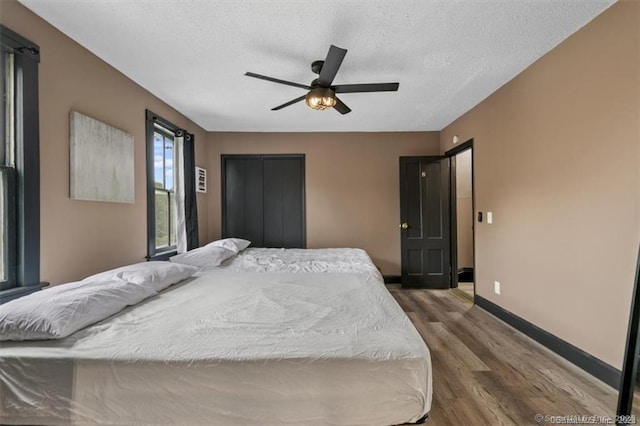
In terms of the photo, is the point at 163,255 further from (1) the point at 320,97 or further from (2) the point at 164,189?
(1) the point at 320,97

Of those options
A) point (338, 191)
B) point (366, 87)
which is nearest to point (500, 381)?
point (366, 87)

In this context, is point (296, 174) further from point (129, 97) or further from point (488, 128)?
point (488, 128)

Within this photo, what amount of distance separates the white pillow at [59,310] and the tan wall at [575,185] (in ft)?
10.6

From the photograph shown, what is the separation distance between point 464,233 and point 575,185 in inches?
131

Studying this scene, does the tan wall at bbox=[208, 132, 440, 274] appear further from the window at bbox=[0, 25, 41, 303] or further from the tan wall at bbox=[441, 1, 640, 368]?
the window at bbox=[0, 25, 41, 303]

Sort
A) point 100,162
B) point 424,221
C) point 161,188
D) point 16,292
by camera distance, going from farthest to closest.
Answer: point 424,221
point 161,188
point 100,162
point 16,292

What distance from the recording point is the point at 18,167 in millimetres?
1748

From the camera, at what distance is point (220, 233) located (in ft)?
15.7

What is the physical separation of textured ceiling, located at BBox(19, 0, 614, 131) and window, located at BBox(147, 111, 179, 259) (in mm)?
428

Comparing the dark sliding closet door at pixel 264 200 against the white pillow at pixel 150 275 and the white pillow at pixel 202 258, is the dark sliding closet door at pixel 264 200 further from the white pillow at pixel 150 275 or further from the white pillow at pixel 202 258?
the white pillow at pixel 150 275

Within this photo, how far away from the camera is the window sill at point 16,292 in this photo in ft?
5.26

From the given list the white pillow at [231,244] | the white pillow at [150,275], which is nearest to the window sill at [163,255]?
the white pillow at [231,244]

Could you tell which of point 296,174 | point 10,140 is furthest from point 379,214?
point 10,140

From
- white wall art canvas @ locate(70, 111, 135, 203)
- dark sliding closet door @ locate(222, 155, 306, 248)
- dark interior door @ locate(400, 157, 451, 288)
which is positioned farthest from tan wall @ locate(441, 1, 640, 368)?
white wall art canvas @ locate(70, 111, 135, 203)
